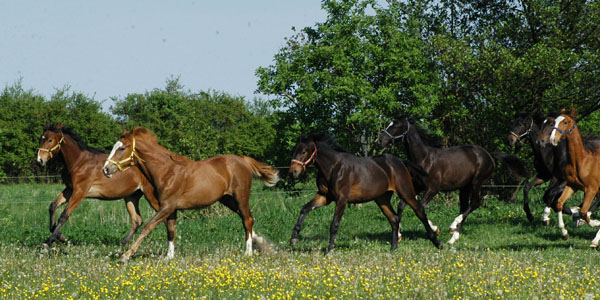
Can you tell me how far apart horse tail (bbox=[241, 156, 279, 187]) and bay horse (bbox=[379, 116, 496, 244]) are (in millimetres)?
2489

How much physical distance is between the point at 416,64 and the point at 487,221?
6.86 m

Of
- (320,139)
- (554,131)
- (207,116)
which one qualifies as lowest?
(207,116)

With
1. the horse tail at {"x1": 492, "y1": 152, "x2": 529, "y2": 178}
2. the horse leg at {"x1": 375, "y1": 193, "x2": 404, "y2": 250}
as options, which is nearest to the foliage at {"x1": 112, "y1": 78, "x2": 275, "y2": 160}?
the horse tail at {"x1": 492, "y1": 152, "x2": 529, "y2": 178}

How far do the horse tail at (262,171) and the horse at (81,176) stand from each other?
6.37 feet

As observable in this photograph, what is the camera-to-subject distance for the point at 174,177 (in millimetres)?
9227

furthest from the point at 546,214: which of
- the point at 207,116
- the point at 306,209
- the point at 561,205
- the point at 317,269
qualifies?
the point at 207,116

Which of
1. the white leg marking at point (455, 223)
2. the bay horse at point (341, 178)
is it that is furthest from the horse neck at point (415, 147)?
the bay horse at point (341, 178)

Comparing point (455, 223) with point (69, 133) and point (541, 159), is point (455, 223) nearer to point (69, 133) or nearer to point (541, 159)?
point (541, 159)

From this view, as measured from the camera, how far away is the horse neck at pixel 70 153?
1102 cm

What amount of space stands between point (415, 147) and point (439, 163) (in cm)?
60

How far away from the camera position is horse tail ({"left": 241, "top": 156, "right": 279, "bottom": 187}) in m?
10.4

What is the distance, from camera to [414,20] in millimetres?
20484

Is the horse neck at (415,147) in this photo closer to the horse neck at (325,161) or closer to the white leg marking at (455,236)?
the white leg marking at (455,236)

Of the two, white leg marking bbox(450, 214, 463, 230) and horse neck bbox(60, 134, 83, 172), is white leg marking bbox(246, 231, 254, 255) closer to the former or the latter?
horse neck bbox(60, 134, 83, 172)
